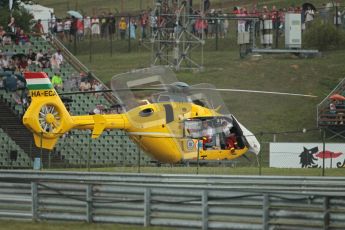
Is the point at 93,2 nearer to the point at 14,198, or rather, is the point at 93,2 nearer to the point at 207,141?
the point at 207,141

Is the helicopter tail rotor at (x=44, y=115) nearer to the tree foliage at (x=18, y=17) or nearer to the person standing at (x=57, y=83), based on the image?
the person standing at (x=57, y=83)

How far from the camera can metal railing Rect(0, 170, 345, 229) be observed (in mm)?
19234

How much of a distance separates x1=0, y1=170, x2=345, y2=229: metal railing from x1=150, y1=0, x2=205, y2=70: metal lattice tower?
2862cm

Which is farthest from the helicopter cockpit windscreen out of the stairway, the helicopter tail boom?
the stairway

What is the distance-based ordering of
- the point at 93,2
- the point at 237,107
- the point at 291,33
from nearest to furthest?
the point at 237,107 → the point at 291,33 → the point at 93,2

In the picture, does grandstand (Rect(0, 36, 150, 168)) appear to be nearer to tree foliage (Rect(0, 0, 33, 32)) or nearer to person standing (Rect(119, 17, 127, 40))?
tree foliage (Rect(0, 0, 33, 32))

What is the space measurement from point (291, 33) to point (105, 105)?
1207cm

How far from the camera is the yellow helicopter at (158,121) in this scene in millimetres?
A: 35938

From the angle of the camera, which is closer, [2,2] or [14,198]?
A: [14,198]

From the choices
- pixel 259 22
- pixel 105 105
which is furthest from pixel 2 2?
pixel 105 105

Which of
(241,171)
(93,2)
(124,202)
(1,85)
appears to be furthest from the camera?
(93,2)

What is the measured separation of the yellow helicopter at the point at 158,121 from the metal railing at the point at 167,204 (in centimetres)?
1276

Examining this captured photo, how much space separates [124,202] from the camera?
20.8m

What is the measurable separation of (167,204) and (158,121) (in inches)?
620
